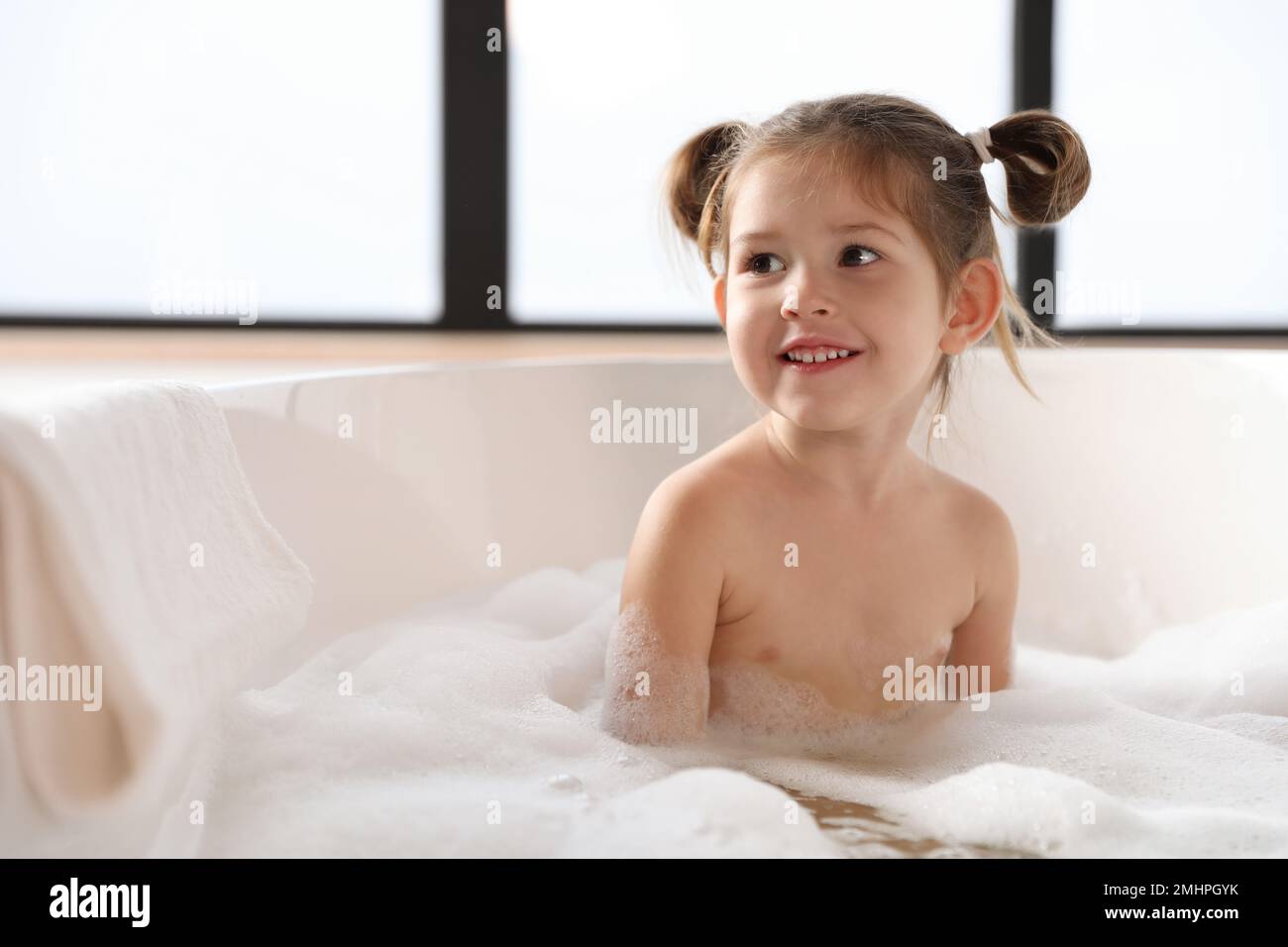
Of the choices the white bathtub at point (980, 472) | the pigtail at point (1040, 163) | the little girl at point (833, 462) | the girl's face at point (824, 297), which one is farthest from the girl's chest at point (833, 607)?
the white bathtub at point (980, 472)

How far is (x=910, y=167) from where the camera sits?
94 cm

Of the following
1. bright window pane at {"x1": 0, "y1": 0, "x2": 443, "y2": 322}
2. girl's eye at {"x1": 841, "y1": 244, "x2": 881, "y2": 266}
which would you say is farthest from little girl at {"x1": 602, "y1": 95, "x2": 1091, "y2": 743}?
bright window pane at {"x1": 0, "y1": 0, "x2": 443, "y2": 322}

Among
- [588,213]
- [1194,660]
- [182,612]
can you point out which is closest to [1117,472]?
[1194,660]

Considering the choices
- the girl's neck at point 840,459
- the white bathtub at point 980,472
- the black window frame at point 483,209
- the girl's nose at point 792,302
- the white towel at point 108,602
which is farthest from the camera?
the black window frame at point 483,209

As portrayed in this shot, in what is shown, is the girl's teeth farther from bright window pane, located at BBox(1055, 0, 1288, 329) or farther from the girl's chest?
bright window pane, located at BBox(1055, 0, 1288, 329)

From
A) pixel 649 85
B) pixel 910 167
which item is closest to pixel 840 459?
pixel 910 167

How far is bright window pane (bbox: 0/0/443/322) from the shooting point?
7.30 feet

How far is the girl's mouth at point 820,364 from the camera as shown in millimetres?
903

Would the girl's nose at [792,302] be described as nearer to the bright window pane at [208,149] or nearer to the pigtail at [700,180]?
the pigtail at [700,180]

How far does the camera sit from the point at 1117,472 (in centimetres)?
143

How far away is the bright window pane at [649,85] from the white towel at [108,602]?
1561 millimetres

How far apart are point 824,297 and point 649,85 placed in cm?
156

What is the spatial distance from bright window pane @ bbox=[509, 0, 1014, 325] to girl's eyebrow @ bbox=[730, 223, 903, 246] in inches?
54.5

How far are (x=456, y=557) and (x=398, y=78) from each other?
1286 mm
